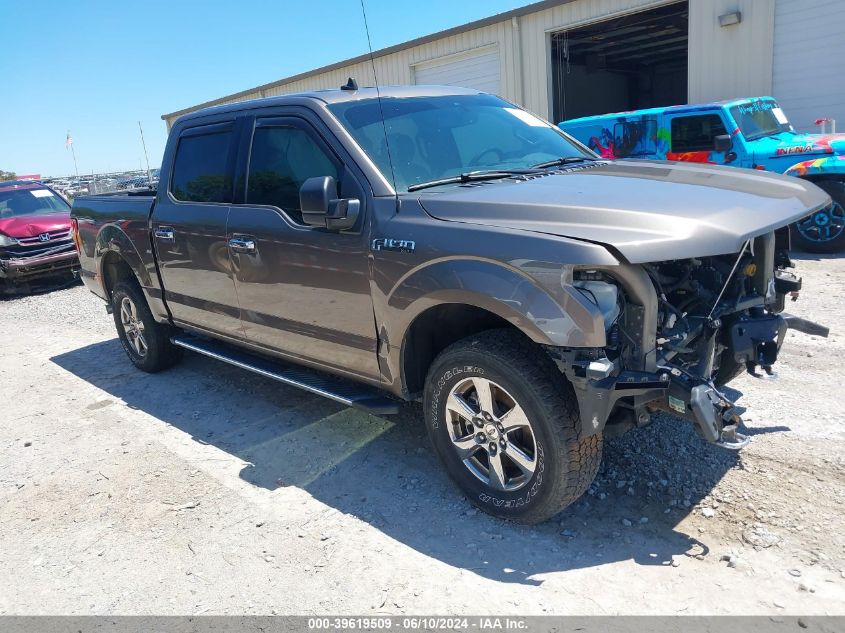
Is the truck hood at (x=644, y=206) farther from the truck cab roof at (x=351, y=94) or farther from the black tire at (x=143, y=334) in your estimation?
the black tire at (x=143, y=334)

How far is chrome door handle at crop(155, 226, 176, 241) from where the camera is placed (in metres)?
4.95

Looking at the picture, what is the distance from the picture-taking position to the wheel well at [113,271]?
597cm

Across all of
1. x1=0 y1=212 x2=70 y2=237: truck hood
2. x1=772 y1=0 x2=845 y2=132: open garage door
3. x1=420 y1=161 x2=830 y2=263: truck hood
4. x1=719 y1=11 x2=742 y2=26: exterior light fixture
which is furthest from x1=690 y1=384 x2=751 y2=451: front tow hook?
x1=719 y1=11 x2=742 y2=26: exterior light fixture

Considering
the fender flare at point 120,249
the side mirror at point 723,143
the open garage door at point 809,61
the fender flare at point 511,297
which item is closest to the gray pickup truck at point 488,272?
the fender flare at point 511,297

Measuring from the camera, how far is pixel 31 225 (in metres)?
11.4

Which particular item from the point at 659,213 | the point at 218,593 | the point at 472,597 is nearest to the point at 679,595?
the point at 472,597

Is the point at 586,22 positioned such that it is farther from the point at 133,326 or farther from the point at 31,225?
the point at 133,326

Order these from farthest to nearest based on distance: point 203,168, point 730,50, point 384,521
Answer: point 730,50
point 203,168
point 384,521

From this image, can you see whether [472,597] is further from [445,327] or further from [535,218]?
[535,218]

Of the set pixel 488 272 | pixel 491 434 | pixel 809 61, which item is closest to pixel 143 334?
pixel 491 434

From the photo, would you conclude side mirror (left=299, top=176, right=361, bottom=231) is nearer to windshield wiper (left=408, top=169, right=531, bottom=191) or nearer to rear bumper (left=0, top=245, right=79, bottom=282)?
windshield wiper (left=408, top=169, right=531, bottom=191)

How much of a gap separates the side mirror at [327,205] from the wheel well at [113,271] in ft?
10.4

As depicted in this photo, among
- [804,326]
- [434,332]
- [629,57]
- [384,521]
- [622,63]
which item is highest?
[629,57]

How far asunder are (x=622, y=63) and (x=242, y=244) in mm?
23540
